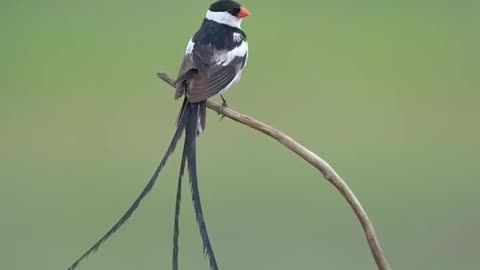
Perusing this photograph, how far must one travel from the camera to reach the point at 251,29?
15.0 feet

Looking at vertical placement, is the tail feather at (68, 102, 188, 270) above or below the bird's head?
below

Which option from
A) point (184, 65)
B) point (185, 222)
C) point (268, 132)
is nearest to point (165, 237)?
point (185, 222)

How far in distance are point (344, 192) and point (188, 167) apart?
0.77 ft

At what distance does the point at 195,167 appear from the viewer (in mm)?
974

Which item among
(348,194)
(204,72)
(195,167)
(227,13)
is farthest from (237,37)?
(348,194)

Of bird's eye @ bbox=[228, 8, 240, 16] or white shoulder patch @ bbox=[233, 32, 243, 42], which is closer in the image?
white shoulder patch @ bbox=[233, 32, 243, 42]

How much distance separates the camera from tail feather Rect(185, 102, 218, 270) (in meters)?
0.83

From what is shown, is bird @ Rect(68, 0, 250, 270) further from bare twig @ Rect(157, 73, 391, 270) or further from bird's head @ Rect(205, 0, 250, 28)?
bare twig @ Rect(157, 73, 391, 270)

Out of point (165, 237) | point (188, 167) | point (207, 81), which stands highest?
point (207, 81)

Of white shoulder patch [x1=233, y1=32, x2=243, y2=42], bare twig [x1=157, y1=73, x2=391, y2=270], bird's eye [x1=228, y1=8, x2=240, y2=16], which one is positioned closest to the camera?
bare twig [x1=157, y1=73, x2=391, y2=270]

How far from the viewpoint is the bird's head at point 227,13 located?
64.7 inches

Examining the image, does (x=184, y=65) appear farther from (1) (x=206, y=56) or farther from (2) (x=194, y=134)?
(2) (x=194, y=134)

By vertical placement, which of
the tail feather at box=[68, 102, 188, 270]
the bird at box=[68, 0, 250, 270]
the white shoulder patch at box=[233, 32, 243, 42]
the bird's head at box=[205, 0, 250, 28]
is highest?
the bird's head at box=[205, 0, 250, 28]

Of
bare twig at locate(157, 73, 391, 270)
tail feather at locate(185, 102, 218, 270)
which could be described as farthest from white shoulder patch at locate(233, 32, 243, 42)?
bare twig at locate(157, 73, 391, 270)
